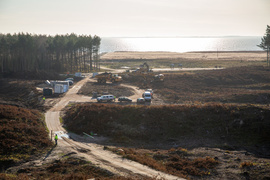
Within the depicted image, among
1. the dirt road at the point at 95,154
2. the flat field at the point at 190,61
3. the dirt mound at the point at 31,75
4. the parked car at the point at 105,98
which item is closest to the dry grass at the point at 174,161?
the dirt road at the point at 95,154

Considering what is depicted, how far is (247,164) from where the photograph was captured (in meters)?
26.0

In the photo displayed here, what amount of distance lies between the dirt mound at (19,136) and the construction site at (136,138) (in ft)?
0.34

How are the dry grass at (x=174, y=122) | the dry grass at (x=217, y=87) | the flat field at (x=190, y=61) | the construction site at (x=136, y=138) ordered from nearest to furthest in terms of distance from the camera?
the construction site at (x=136, y=138) < the dry grass at (x=174, y=122) < the dry grass at (x=217, y=87) < the flat field at (x=190, y=61)

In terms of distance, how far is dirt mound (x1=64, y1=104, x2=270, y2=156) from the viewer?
34688mm

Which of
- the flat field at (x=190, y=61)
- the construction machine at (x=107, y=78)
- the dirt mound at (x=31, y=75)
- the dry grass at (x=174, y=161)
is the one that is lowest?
the dry grass at (x=174, y=161)

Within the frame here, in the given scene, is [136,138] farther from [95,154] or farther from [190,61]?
[190,61]

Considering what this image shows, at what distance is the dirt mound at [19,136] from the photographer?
2861 centimetres

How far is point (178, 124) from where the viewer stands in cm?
3856

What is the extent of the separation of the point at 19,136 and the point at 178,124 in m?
22.4

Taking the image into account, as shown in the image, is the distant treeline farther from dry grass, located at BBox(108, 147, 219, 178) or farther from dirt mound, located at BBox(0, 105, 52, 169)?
dry grass, located at BBox(108, 147, 219, 178)

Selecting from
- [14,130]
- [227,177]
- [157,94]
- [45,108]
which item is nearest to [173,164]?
[227,177]

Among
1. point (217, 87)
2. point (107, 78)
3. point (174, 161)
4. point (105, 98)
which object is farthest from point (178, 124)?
point (107, 78)

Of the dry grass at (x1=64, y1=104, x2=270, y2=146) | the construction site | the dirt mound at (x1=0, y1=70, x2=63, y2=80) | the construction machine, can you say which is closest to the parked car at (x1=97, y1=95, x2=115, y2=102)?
the construction site

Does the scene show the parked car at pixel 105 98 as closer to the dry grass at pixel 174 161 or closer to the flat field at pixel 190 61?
the dry grass at pixel 174 161
